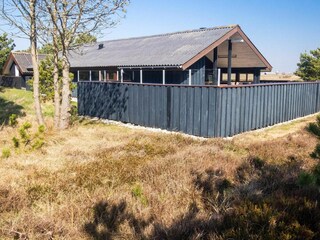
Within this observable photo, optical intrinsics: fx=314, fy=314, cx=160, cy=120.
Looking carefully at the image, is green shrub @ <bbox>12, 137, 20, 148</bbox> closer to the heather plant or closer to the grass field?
the heather plant

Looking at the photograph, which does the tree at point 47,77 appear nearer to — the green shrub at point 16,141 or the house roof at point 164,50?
the house roof at point 164,50

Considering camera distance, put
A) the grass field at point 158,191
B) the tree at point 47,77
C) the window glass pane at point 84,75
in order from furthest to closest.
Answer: the window glass pane at point 84,75
the tree at point 47,77
the grass field at point 158,191

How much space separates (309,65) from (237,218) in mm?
33208

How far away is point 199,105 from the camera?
11156 millimetres

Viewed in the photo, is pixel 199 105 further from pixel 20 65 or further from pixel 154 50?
pixel 20 65

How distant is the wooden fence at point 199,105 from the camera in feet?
35.8

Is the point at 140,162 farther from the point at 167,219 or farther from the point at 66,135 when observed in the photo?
the point at 66,135

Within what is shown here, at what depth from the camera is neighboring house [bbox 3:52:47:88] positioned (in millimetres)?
34772

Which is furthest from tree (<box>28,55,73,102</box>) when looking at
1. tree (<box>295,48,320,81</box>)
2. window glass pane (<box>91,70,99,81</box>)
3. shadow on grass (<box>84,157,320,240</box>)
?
tree (<box>295,48,320,81</box>)

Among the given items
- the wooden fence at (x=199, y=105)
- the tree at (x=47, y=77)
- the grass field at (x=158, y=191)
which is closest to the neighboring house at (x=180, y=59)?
the tree at (x=47, y=77)

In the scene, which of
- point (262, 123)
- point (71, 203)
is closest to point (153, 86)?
point (262, 123)

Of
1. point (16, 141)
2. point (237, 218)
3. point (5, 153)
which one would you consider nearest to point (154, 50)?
point (16, 141)

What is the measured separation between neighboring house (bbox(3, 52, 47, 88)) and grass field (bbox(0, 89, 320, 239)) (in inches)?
1080

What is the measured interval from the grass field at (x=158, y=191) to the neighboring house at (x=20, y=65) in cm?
2744
